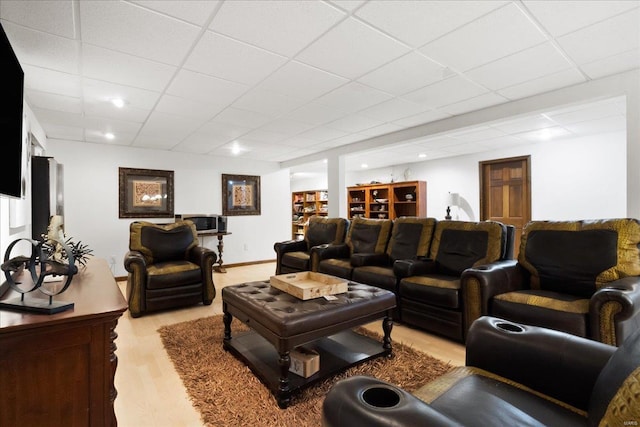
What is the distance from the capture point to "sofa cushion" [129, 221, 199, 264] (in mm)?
3883

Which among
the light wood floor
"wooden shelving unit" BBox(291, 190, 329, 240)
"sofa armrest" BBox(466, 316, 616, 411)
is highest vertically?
"wooden shelving unit" BBox(291, 190, 329, 240)

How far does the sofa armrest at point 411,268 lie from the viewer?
309 centimetres

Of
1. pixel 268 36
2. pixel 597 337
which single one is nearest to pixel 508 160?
pixel 597 337

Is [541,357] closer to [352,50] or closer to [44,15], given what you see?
[352,50]

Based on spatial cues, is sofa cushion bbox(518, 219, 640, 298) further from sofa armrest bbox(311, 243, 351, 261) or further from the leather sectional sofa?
sofa armrest bbox(311, 243, 351, 261)

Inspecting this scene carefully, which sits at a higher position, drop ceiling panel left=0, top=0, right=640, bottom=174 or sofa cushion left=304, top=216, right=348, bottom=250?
drop ceiling panel left=0, top=0, right=640, bottom=174

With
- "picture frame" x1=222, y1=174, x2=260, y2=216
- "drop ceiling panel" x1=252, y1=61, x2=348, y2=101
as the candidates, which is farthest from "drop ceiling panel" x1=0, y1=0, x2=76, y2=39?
"picture frame" x1=222, y1=174, x2=260, y2=216

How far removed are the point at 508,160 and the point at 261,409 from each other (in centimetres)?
581

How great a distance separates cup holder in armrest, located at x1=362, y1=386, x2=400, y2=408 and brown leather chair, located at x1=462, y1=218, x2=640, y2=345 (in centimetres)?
192

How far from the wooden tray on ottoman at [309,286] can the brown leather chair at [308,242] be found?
1589 mm

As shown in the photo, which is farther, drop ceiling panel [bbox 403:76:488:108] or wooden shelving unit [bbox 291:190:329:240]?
wooden shelving unit [bbox 291:190:329:240]

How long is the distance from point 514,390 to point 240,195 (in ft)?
19.7

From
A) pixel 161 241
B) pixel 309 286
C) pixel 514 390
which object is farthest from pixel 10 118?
pixel 514 390

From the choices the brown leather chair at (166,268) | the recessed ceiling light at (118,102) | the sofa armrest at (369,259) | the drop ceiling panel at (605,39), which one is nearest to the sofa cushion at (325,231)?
the sofa armrest at (369,259)
